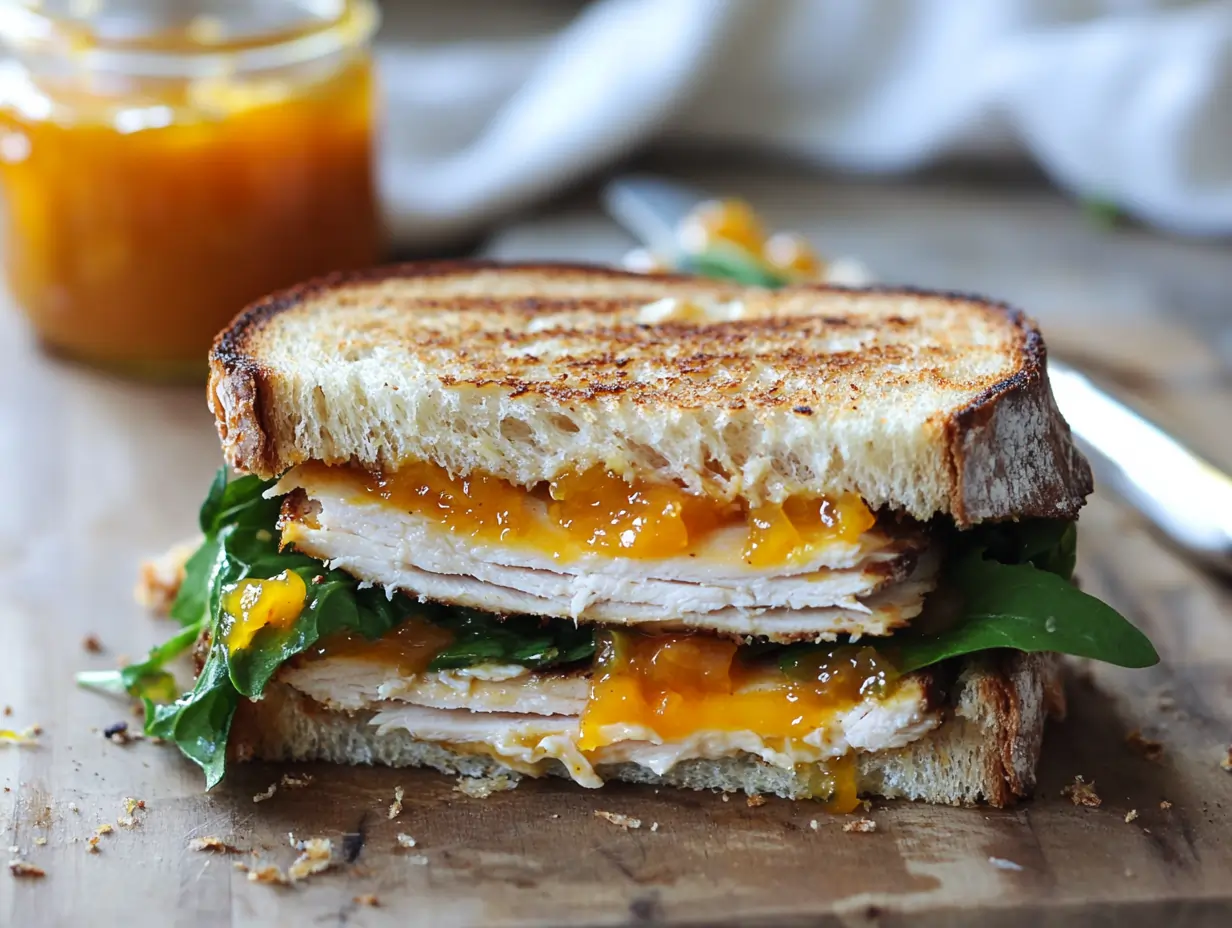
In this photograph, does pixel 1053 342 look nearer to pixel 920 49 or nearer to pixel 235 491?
pixel 920 49

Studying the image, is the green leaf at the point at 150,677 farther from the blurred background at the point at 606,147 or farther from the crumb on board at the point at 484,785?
the blurred background at the point at 606,147

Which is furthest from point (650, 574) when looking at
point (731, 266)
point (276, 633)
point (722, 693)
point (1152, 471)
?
point (731, 266)

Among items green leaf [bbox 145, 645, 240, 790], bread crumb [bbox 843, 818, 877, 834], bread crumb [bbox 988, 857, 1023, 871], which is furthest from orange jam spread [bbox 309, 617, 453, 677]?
bread crumb [bbox 988, 857, 1023, 871]

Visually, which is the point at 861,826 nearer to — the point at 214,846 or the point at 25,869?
the point at 214,846

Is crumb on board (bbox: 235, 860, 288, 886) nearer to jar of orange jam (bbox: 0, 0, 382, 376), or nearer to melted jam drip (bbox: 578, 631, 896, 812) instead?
melted jam drip (bbox: 578, 631, 896, 812)

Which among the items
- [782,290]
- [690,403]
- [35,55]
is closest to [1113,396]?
[782,290]
